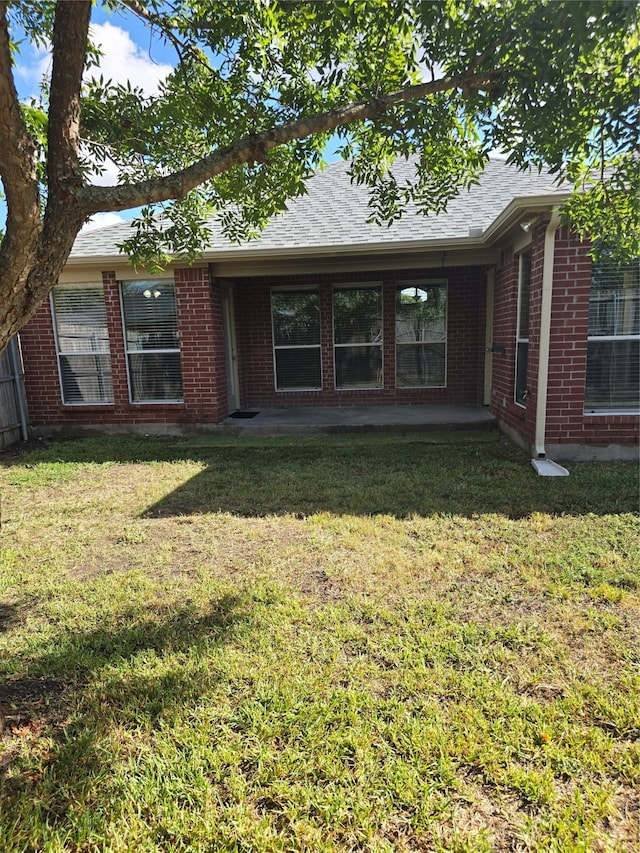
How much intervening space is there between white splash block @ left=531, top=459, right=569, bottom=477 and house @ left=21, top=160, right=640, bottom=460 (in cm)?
15

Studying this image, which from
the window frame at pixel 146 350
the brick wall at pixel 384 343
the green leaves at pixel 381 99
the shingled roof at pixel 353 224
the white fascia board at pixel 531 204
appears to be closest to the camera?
the green leaves at pixel 381 99

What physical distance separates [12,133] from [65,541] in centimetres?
327

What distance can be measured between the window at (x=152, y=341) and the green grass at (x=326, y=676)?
382 centimetres

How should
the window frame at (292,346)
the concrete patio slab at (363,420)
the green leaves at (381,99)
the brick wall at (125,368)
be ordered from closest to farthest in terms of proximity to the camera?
the green leaves at (381,99) < the concrete patio slab at (363,420) < the brick wall at (125,368) < the window frame at (292,346)

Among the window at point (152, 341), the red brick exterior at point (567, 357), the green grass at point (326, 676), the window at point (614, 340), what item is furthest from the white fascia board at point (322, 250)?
the green grass at point (326, 676)

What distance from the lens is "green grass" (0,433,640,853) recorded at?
1715mm

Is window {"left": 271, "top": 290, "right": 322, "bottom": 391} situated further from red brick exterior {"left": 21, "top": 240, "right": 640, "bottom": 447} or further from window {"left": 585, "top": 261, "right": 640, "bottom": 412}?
window {"left": 585, "top": 261, "right": 640, "bottom": 412}

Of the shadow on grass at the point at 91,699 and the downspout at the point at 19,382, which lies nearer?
the shadow on grass at the point at 91,699

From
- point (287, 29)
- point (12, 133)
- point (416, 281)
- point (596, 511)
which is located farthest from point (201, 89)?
point (416, 281)

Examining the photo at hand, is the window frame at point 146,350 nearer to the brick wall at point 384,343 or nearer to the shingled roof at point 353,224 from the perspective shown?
the shingled roof at point 353,224

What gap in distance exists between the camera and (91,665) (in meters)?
2.53

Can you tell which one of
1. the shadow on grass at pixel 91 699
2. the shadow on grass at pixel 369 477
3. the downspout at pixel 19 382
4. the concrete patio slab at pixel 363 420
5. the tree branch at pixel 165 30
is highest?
the tree branch at pixel 165 30

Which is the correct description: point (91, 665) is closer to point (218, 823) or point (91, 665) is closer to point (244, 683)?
point (244, 683)

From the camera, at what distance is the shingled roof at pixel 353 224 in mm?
7590
